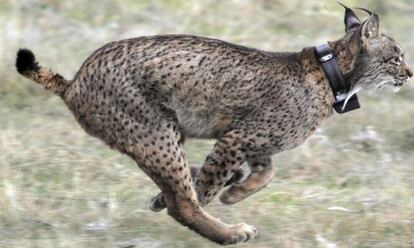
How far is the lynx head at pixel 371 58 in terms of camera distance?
6230 millimetres

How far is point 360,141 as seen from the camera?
8.04 meters

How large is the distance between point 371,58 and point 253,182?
104 centimetres

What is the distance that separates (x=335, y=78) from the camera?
20.1ft

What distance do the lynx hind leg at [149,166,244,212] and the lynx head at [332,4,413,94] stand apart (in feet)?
2.77

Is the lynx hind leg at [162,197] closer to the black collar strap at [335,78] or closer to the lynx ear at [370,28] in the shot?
the black collar strap at [335,78]

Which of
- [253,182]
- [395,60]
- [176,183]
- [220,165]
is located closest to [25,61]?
[176,183]

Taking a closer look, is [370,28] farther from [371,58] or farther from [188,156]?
[188,156]

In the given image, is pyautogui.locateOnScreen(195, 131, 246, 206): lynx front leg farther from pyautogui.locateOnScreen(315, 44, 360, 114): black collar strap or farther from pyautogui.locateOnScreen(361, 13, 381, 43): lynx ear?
pyautogui.locateOnScreen(361, 13, 381, 43): lynx ear

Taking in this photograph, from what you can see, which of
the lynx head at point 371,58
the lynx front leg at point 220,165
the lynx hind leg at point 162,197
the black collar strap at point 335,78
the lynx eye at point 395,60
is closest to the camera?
the lynx front leg at point 220,165

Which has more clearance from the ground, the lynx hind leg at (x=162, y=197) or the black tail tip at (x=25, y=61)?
the black tail tip at (x=25, y=61)

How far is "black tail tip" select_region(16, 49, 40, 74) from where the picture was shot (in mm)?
5727

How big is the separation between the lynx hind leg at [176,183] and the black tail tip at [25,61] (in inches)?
28.1

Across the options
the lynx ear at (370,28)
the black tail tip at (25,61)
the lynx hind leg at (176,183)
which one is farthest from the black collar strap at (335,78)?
the black tail tip at (25,61)

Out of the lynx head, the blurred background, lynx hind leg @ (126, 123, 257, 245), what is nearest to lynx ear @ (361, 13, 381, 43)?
the lynx head
